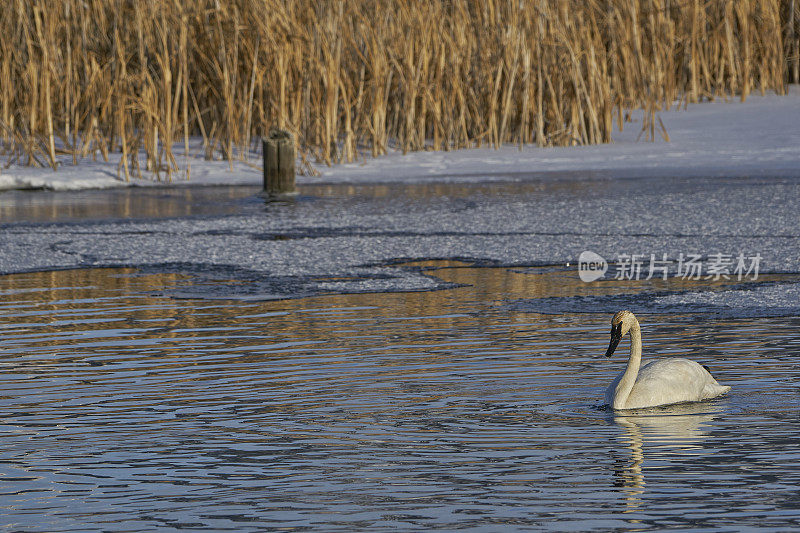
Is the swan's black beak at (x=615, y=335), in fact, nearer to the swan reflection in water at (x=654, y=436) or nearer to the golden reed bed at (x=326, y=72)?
the swan reflection in water at (x=654, y=436)

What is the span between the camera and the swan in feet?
17.6

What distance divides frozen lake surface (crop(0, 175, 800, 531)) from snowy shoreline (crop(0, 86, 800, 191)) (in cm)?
322

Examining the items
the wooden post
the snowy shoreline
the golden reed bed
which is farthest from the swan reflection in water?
the golden reed bed

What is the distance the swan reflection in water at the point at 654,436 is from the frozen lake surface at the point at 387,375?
2 centimetres

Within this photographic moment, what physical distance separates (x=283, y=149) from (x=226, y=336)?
6.98 metres

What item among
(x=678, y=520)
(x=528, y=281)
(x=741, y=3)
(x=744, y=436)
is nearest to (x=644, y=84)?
(x=741, y=3)

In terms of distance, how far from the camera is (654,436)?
5.02 m

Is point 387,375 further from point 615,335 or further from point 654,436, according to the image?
point 654,436

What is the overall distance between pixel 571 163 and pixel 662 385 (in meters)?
10.2

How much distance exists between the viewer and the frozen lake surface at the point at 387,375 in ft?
13.6

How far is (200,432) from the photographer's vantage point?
5012 millimetres

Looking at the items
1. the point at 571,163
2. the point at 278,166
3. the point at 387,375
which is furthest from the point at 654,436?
the point at 571,163

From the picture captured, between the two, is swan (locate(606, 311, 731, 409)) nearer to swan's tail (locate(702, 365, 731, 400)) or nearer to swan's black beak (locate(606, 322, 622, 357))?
swan's tail (locate(702, 365, 731, 400))

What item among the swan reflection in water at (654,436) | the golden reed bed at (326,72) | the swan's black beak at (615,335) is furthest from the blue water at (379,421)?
the golden reed bed at (326,72)
